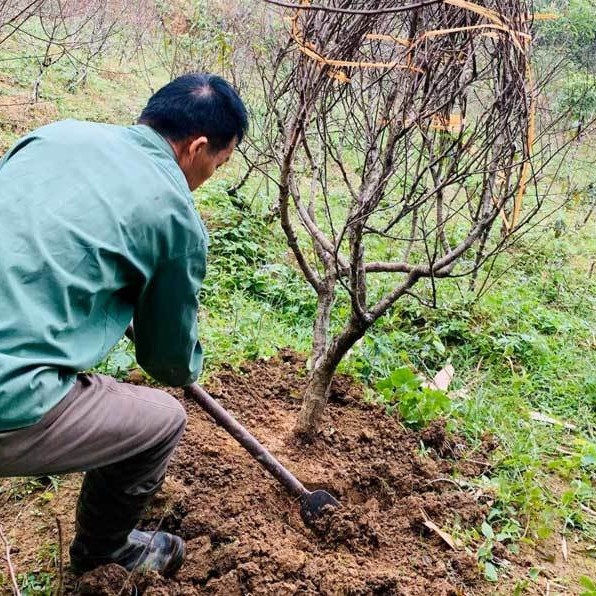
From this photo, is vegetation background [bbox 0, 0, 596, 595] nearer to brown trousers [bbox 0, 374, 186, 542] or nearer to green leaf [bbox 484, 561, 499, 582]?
green leaf [bbox 484, 561, 499, 582]

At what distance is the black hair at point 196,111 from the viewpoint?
1.85 metres

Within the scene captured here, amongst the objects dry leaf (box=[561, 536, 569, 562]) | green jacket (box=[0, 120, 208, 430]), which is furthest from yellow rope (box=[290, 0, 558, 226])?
dry leaf (box=[561, 536, 569, 562])

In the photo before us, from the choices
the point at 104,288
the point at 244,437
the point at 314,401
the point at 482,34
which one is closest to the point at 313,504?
the point at 244,437

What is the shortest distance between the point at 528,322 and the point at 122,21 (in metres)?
9.20

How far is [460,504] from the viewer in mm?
2748

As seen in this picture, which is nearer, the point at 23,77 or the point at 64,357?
the point at 64,357

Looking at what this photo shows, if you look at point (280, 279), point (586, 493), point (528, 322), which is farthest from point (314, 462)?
point (528, 322)

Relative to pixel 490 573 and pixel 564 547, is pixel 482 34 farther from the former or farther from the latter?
pixel 564 547

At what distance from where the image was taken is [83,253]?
1520mm

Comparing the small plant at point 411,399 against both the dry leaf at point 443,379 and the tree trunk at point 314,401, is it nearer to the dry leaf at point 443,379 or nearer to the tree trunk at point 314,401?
the dry leaf at point 443,379

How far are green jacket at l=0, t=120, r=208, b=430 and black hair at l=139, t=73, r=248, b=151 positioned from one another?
9 cm

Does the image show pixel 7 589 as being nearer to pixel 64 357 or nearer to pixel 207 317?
pixel 64 357

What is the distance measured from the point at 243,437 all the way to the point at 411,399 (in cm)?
118

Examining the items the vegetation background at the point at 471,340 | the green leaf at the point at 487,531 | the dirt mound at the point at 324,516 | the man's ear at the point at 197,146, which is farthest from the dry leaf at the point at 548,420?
the man's ear at the point at 197,146
